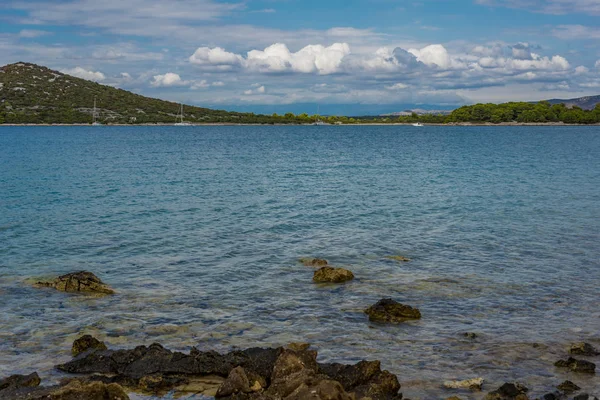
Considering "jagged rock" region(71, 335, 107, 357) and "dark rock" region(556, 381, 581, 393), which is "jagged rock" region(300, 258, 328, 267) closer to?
"jagged rock" region(71, 335, 107, 357)

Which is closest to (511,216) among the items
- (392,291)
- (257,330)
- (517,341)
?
(392,291)

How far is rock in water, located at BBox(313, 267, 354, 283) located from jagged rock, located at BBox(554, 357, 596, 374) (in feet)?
32.0

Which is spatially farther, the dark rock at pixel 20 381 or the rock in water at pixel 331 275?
the rock in water at pixel 331 275

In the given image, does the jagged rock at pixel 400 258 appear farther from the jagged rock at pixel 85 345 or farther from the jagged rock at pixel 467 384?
the jagged rock at pixel 85 345

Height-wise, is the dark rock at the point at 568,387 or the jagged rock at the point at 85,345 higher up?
the dark rock at the point at 568,387

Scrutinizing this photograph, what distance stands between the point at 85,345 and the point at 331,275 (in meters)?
10.3

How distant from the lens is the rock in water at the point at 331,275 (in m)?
23.5

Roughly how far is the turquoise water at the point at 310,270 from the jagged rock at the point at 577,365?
35 cm

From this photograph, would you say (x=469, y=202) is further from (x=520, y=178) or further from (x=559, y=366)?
(x=559, y=366)

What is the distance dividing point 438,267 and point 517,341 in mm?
8824

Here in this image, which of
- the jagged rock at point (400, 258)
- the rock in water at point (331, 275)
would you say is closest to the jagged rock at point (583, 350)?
the rock in water at point (331, 275)

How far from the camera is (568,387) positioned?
13648 millimetres

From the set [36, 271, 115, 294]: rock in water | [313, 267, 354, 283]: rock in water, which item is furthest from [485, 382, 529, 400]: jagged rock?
[36, 271, 115, 294]: rock in water

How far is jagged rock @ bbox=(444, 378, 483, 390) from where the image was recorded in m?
13.9
